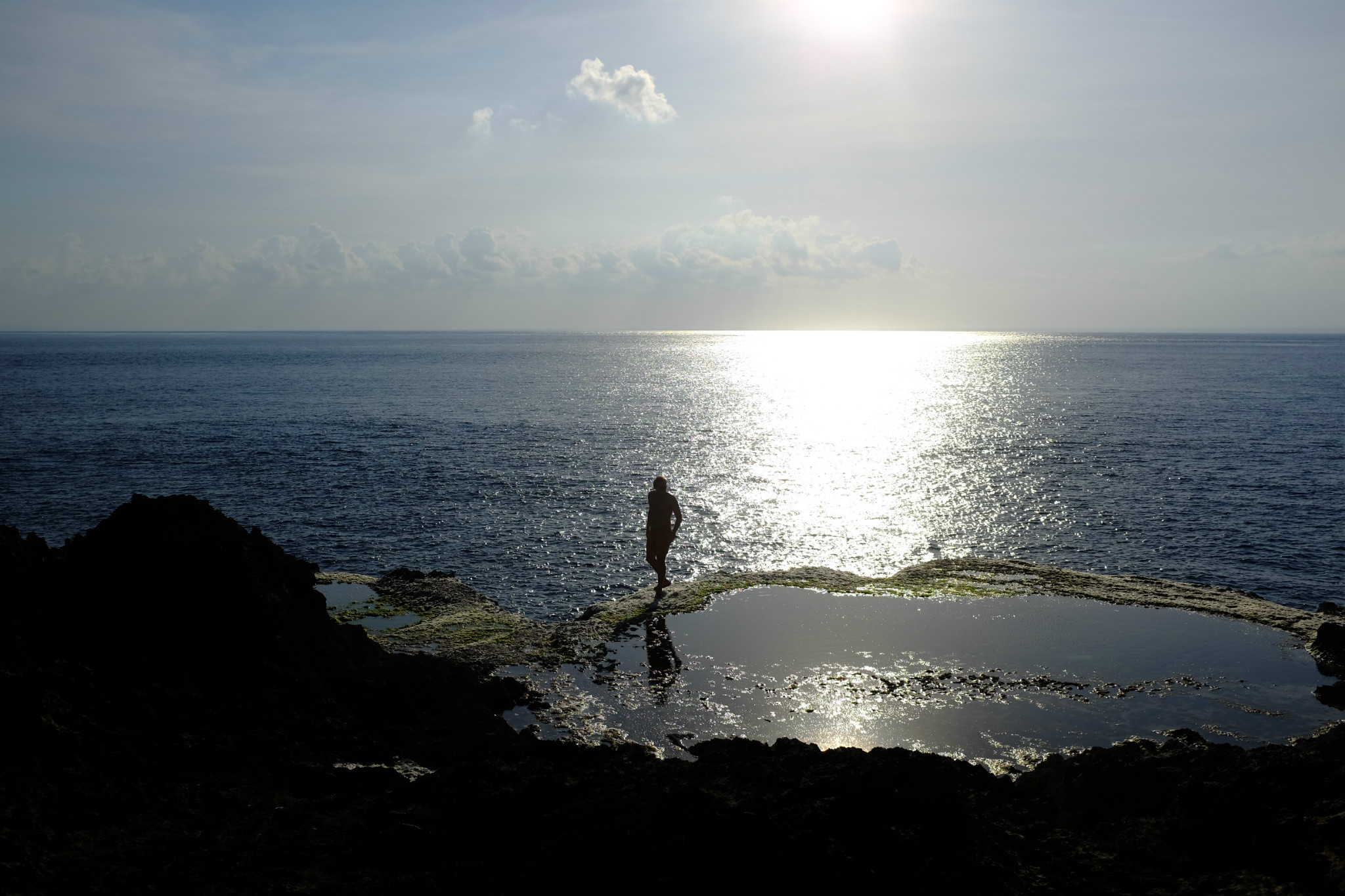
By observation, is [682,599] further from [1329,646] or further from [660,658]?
[1329,646]

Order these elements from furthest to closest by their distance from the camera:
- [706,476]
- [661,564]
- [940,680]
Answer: [706,476]
[661,564]
[940,680]

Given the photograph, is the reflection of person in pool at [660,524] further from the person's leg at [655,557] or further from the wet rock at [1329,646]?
the wet rock at [1329,646]

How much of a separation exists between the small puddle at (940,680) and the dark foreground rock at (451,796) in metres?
1.80

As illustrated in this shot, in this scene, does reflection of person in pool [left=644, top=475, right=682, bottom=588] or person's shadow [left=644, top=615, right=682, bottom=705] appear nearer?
person's shadow [left=644, top=615, right=682, bottom=705]

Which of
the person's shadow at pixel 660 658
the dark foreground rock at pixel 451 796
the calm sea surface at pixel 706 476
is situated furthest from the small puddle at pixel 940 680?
the calm sea surface at pixel 706 476

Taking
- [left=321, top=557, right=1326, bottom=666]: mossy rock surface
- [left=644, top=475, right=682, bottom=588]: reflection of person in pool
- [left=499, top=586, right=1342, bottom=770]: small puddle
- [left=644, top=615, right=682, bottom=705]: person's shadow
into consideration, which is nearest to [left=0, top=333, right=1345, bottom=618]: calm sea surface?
[left=321, top=557, right=1326, bottom=666]: mossy rock surface

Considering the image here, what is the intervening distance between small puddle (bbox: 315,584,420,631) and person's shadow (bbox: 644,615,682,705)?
599 centimetres

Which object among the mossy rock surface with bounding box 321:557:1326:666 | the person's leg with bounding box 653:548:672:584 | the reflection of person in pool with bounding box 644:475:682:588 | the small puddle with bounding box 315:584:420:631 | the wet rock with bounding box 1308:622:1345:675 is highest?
the reflection of person in pool with bounding box 644:475:682:588

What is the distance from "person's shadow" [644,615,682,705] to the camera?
1512cm

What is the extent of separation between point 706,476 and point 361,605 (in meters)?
27.0

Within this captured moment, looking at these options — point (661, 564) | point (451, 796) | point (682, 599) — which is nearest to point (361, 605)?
point (661, 564)

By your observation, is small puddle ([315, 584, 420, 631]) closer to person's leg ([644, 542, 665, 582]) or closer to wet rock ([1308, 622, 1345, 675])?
person's leg ([644, 542, 665, 582])

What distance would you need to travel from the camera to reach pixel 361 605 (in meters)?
21.7

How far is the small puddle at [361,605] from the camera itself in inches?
792
